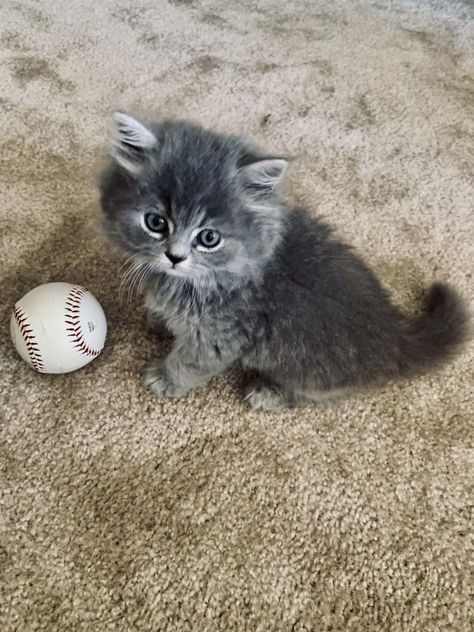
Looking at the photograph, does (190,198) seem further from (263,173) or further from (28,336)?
(28,336)

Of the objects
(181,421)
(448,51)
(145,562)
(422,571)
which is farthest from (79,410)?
(448,51)

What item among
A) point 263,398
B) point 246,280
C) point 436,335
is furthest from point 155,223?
point 436,335

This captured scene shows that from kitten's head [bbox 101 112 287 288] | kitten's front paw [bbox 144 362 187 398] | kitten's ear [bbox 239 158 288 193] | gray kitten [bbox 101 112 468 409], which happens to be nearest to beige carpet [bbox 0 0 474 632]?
kitten's front paw [bbox 144 362 187 398]

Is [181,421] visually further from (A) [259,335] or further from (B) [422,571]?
(B) [422,571]

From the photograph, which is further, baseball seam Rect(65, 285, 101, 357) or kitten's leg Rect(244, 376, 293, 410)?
kitten's leg Rect(244, 376, 293, 410)

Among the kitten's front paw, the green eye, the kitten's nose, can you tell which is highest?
the green eye

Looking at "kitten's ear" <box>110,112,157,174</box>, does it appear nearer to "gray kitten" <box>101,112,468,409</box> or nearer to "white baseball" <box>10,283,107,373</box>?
"gray kitten" <box>101,112,468,409</box>

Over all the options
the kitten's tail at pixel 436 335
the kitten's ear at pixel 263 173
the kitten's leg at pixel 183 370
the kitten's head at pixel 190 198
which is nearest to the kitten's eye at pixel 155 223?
the kitten's head at pixel 190 198

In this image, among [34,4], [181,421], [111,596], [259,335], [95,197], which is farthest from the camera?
[34,4]
